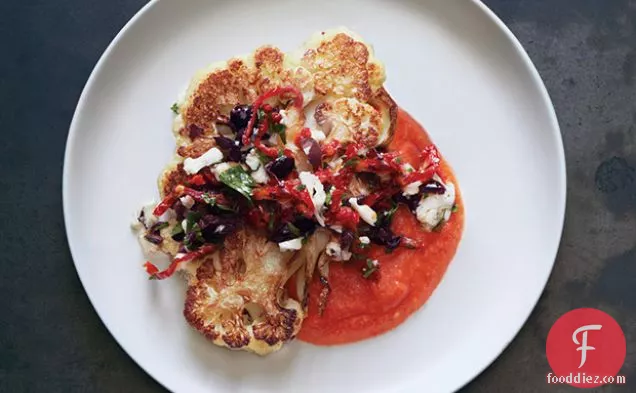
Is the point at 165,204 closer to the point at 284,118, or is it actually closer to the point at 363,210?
the point at 284,118

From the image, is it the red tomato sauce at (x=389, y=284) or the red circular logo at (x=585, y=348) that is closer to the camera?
the red tomato sauce at (x=389, y=284)

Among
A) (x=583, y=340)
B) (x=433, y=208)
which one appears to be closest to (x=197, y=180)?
(x=433, y=208)

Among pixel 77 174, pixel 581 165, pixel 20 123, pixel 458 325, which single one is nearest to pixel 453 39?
pixel 581 165

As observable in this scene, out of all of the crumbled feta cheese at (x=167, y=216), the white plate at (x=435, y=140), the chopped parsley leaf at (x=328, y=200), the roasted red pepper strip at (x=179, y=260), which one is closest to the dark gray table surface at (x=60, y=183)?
the white plate at (x=435, y=140)

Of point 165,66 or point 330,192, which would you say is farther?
point 165,66

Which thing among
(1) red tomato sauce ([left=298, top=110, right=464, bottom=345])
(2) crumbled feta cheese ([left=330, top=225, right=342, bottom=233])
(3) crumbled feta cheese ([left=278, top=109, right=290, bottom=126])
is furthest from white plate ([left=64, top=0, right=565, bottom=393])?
(2) crumbled feta cheese ([left=330, top=225, right=342, bottom=233])

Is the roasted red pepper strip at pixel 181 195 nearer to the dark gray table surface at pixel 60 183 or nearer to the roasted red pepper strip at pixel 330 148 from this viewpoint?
the roasted red pepper strip at pixel 330 148

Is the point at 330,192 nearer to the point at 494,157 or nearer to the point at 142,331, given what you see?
the point at 494,157
